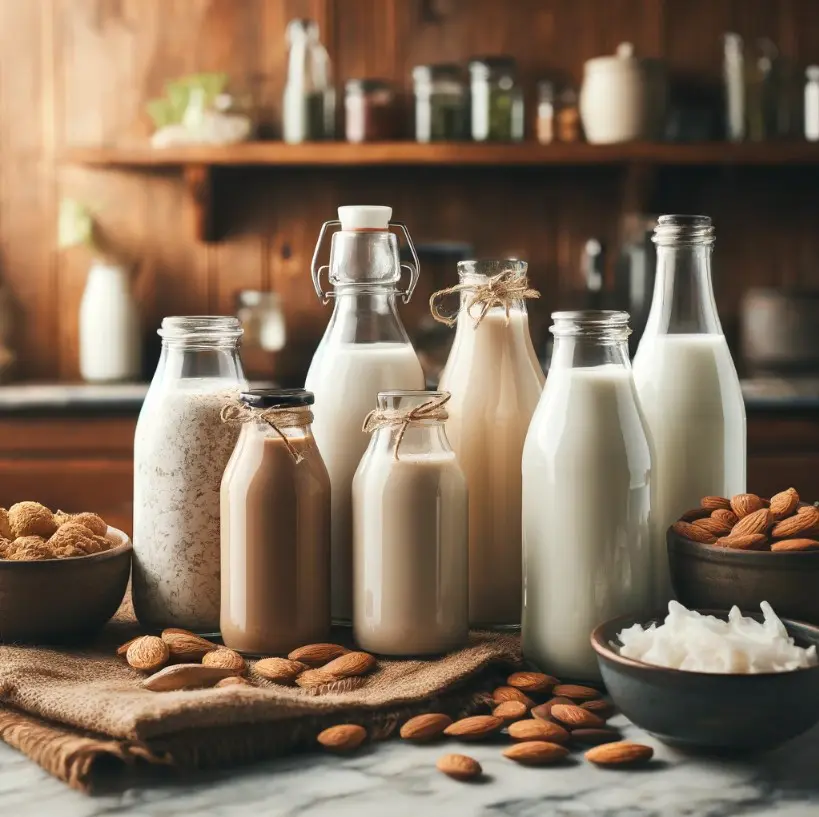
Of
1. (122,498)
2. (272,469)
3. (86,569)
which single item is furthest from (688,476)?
(122,498)

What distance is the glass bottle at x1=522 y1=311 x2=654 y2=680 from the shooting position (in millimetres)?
883

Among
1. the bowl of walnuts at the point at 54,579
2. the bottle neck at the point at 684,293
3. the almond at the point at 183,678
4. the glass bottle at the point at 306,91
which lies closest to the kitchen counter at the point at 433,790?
the almond at the point at 183,678

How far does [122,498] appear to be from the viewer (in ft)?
8.64

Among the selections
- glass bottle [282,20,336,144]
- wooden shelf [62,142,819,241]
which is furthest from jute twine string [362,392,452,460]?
glass bottle [282,20,336,144]

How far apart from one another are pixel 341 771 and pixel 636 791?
0.19 meters

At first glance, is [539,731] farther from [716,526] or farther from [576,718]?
[716,526]

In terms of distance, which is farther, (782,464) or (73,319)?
(73,319)

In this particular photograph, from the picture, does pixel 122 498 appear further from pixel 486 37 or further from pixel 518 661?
pixel 518 661

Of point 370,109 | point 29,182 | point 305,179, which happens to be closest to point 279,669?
point 370,109

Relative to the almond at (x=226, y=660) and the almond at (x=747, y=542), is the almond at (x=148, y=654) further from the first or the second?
the almond at (x=747, y=542)

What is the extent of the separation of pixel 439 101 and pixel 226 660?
229 centimetres

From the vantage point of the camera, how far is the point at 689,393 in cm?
101

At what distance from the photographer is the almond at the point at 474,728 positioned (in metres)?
0.77

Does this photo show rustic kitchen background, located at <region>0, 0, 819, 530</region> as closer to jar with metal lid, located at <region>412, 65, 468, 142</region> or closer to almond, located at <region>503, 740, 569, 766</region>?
jar with metal lid, located at <region>412, 65, 468, 142</region>
